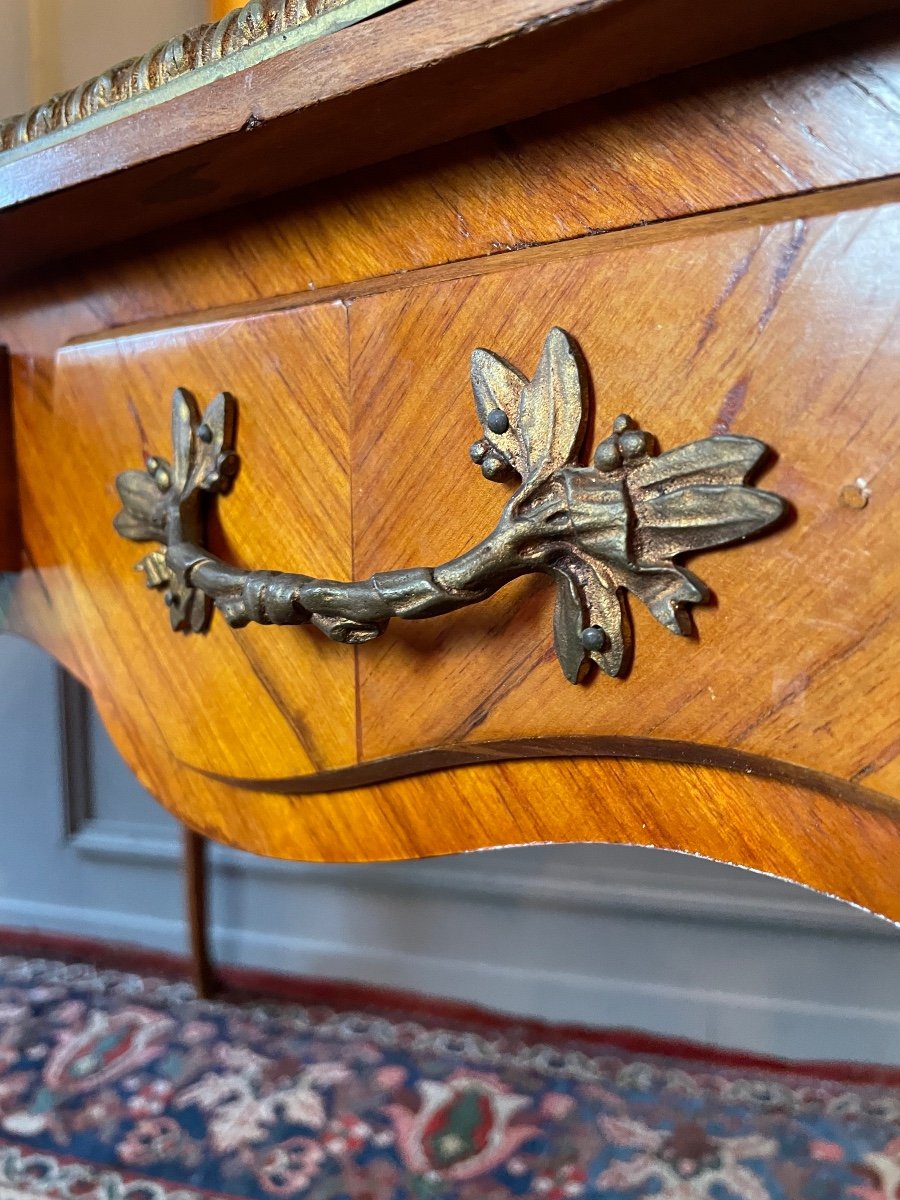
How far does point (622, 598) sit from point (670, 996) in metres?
0.76

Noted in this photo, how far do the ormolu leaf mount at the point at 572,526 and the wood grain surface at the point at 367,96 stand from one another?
0.21ft

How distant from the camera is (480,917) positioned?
92cm

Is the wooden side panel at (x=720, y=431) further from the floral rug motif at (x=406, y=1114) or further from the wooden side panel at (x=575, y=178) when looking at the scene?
the floral rug motif at (x=406, y=1114)

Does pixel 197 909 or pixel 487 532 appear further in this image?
pixel 197 909

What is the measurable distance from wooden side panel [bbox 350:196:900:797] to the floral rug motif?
59cm

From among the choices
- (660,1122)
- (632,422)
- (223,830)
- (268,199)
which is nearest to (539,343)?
(632,422)

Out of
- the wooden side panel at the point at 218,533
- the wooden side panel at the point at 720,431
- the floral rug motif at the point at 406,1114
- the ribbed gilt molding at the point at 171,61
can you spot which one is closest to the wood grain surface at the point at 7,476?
the wooden side panel at the point at 218,533

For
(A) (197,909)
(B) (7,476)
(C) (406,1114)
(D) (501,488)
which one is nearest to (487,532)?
(D) (501,488)

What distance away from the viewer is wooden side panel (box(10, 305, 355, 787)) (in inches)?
11.2

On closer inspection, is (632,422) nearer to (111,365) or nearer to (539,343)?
(539,343)

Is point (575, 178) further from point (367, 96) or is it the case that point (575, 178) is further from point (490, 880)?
point (490, 880)

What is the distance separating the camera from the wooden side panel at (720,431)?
19 cm

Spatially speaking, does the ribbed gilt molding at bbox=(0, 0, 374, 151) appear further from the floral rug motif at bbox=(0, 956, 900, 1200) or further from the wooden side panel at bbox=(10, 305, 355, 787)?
the floral rug motif at bbox=(0, 956, 900, 1200)

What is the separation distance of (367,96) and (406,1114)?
77 cm
